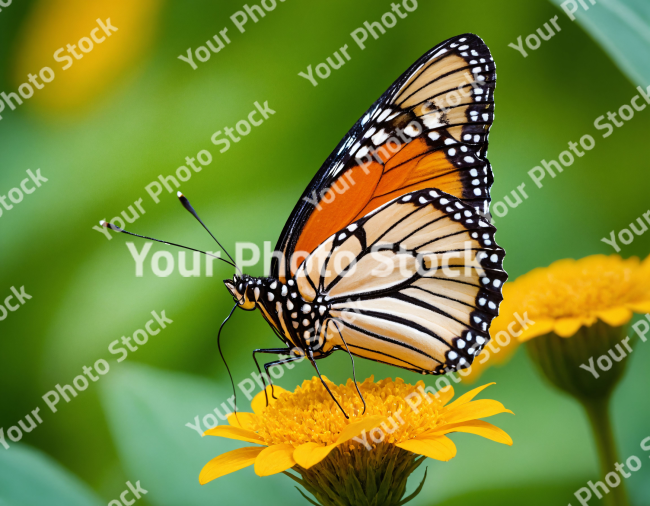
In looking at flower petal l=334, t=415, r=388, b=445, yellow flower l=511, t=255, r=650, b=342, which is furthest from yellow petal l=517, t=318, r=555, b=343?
flower petal l=334, t=415, r=388, b=445

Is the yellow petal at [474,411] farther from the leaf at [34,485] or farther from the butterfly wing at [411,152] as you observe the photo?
the leaf at [34,485]

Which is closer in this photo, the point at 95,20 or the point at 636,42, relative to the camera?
the point at 636,42

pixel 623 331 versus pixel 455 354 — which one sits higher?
pixel 455 354

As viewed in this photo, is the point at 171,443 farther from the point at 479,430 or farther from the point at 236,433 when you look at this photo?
the point at 479,430

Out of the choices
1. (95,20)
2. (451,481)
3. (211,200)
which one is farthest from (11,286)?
(451,481)

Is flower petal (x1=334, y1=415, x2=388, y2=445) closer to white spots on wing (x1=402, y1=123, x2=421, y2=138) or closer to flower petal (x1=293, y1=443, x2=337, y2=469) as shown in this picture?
flower petal (x1=293, y1=443, x2=337, y2=469)

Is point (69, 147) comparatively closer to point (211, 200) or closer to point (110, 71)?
point (110, 71)
